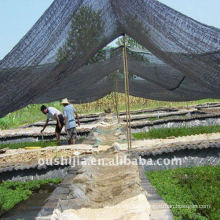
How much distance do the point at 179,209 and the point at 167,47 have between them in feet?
7.24

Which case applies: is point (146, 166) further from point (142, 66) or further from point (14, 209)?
point (142, 66)

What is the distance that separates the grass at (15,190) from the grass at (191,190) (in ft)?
6.57

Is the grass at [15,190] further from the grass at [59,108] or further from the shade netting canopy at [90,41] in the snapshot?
the grass at [59,108]

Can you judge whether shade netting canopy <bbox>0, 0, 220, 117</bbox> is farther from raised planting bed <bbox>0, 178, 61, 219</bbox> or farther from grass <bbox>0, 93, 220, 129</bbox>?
grass <bbox>0, 93, 220, 129</bbox>

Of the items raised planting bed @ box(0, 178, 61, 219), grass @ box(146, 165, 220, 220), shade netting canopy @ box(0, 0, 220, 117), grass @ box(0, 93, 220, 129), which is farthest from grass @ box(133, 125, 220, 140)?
grass @ box(0, 93, 220, 129)

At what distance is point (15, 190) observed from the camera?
5668mm

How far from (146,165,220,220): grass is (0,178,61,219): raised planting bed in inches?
74.6

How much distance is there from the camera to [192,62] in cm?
459

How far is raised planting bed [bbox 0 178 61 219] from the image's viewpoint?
491 centimetres

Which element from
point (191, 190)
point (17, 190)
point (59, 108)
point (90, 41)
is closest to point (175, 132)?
point (191, 190)

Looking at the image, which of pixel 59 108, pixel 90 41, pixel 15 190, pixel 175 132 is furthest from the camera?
pixel 59 108

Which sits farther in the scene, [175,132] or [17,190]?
[175,132]

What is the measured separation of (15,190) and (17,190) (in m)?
0.04

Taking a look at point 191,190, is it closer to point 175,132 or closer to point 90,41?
point 90,41
